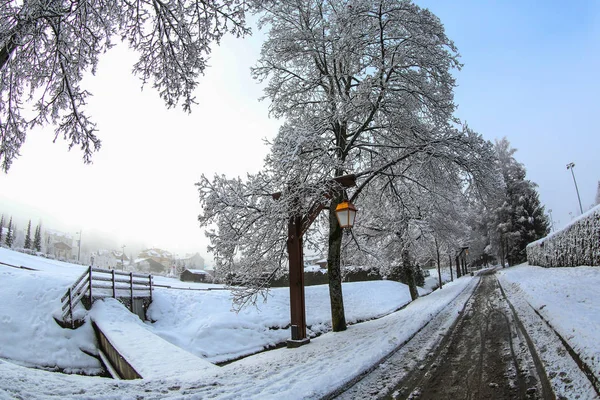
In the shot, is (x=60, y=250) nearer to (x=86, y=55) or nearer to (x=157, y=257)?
(x=157, y=257)

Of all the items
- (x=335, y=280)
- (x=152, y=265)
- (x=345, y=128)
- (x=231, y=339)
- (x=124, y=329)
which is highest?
(x=345, y=128)

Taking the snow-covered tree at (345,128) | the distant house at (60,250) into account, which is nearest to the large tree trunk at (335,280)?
the snow-covered tree at (345,128)

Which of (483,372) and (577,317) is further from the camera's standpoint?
(577,317)

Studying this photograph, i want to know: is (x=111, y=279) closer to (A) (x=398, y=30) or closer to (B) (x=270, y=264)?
(B) (x=270, y=264)

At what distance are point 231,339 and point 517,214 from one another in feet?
130

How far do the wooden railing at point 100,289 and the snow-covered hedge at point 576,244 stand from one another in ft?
61.0

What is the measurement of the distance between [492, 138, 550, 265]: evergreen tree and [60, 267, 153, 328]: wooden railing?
39379mm

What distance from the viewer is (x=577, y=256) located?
607 inches

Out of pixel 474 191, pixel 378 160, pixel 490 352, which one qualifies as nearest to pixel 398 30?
pixel 378 160

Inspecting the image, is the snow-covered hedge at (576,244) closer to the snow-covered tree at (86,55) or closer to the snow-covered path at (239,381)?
the snow-covered path at (239,381)

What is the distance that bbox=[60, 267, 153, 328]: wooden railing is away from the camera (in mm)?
10922

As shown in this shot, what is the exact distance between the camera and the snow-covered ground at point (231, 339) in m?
4.50

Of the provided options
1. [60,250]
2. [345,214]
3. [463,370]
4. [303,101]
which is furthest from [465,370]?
[60,250]

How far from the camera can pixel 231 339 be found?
12711mm
